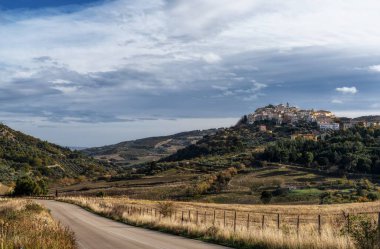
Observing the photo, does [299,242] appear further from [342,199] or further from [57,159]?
[57,159]

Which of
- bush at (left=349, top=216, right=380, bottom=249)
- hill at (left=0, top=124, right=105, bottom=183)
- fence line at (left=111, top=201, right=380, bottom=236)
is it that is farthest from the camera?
hill at (left=0, top=124, right=105, bottom=183)

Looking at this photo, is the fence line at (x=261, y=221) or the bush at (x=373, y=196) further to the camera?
the bush at (x=373, y=196)

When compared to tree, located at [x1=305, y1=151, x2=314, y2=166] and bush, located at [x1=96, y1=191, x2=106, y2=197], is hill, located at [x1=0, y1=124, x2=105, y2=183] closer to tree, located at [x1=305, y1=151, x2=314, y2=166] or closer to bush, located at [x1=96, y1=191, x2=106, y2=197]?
bush, located at [x1=96, y1=191, x2=106, y2=197]

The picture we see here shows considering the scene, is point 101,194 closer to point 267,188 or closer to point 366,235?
point 267,188

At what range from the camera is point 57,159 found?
178000mm

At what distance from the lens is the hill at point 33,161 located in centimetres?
14298

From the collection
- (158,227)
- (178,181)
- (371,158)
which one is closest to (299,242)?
(158,227)

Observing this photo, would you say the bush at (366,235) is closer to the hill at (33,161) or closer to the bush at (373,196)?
the bush at (373,196)

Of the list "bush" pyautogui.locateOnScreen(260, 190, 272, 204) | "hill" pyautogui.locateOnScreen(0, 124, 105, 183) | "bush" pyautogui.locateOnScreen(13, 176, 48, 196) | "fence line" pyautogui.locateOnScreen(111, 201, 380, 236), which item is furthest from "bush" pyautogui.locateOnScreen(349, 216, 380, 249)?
"hill" pyautogui.locateOnScreen(0, 124, 105, 183)

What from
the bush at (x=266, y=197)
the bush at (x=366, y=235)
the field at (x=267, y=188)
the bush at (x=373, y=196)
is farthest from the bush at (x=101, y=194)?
the bush at (x=366, y=235)

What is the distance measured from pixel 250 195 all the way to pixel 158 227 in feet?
193

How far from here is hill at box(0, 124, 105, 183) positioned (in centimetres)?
14298

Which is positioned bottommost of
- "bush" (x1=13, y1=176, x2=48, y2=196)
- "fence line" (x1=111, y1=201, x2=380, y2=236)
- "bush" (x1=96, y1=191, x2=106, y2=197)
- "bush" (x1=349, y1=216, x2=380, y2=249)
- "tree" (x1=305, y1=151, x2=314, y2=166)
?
"bush" (x1=96, y1=191, x2=106, y2=197)

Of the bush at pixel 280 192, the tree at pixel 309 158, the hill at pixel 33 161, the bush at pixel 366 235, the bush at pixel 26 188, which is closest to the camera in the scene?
the bush at pixel 366 235
